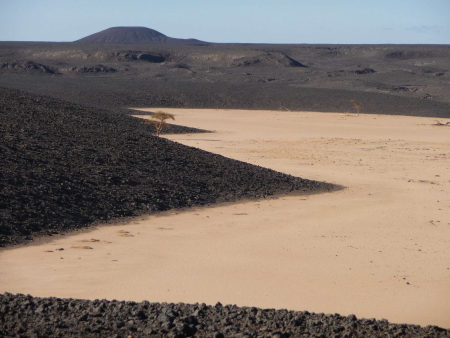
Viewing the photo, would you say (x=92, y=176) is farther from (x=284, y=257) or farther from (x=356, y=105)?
(x=356, y=105)

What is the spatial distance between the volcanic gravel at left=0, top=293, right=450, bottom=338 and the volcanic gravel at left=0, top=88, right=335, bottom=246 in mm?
3577

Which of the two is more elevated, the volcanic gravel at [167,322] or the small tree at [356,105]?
the small tree at [356,105]

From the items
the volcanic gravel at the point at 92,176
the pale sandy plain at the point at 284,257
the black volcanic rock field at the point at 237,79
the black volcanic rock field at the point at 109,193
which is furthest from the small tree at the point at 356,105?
the volcanic gravel at the point at 92,176

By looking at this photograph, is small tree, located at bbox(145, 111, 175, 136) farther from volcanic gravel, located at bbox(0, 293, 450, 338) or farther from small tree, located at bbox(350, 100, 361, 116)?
volcanic gravel, located at bbox(0, 293, 450, 338)

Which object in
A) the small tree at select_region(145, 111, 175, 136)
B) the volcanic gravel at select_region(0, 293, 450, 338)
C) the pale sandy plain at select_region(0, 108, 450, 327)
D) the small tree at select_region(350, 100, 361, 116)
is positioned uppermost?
the small tree at select_region(350, 100, 361, 116)

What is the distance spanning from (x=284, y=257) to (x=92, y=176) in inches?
193

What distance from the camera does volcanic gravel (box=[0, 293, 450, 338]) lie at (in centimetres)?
546

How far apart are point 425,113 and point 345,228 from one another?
3449cm

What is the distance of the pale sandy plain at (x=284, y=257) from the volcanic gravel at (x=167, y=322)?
1081mm

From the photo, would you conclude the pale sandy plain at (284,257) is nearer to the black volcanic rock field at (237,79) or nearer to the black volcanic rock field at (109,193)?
the black volcanic rock field at (109,193)

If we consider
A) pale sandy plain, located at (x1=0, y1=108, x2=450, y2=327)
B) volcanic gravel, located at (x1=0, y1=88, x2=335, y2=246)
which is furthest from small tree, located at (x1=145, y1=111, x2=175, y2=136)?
pale sandy plain, located at (x1=0, y1=108, x2=450, y2=327)

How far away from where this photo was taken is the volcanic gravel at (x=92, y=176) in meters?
10.4

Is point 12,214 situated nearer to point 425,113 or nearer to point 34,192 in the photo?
point 34,192

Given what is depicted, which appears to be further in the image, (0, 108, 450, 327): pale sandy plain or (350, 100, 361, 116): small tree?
(350, 100, 361, 116): small tree
